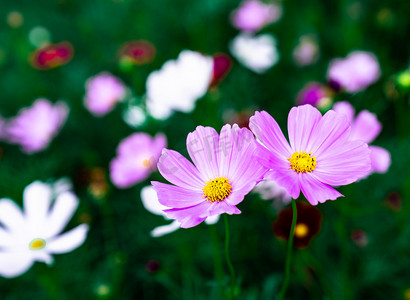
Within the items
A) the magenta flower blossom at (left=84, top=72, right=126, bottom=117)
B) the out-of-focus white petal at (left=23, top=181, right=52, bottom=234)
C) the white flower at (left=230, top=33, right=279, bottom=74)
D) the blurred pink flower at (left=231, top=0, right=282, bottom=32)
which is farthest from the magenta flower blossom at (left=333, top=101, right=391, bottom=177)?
Result: the blurred pink flower at (left=231, top=0, right=282, bottom=32)

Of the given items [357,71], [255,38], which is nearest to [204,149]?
[357,71]

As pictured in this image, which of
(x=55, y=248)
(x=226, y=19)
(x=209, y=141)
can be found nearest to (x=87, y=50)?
(x=226, y=19)

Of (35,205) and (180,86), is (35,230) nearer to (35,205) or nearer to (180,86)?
(35,205)

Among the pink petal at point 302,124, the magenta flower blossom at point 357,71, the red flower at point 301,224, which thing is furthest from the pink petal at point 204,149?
the magenta flower blossom at point 357,71

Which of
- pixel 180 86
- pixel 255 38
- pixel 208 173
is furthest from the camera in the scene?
pixel 255 38

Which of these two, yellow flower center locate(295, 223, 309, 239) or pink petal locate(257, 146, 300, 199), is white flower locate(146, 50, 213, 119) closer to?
yellow flower center locate(295, 223, 309, 239)

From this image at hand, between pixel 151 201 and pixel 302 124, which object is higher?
pixel 302 124
